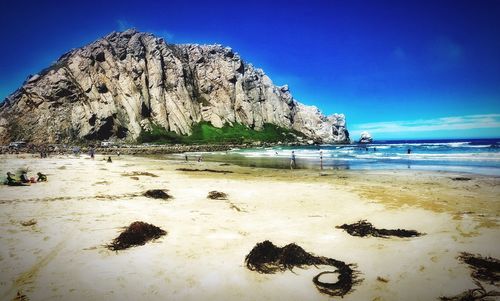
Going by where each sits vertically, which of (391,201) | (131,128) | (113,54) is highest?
(113,54)

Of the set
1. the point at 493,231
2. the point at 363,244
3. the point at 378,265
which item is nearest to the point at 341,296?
the point at 378,265

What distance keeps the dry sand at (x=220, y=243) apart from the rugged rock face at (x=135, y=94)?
114m

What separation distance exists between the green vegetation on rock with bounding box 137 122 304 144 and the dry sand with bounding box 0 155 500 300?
11428cm

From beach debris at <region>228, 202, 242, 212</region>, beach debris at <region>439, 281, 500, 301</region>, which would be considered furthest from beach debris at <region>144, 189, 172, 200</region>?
beach debris at <region>439, 281, 500, 301</region>

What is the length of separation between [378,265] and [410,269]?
0.76 metres

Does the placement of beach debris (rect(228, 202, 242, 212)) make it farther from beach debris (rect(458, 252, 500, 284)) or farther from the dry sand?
beach debris (rect(458, 252, 500, 284))

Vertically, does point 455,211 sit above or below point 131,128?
below

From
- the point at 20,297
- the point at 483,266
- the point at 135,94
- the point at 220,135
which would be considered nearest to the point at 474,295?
the point at 483,266

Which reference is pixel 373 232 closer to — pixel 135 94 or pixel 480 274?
pixel 480 274

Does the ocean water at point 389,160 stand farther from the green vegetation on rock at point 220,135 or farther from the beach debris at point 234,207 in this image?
the green vegetation on rock at point 220,135

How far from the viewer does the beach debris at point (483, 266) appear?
7.32 metres

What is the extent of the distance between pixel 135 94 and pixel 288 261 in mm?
142092

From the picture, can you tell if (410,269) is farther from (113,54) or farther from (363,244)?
(113,54)

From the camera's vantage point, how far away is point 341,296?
263 inches
